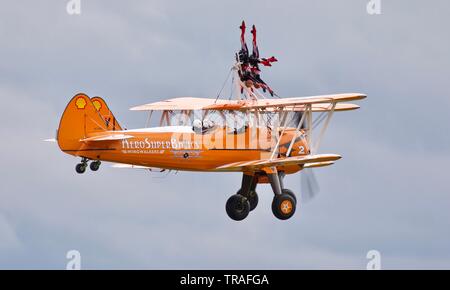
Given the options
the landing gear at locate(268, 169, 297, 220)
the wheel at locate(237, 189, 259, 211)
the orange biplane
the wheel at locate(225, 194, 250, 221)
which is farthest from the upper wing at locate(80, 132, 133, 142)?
the landing gear at locate(268, 169, 297, 220)

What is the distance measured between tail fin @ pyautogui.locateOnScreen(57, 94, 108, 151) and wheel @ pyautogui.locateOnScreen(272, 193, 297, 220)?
503cm

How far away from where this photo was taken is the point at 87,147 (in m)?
38.6

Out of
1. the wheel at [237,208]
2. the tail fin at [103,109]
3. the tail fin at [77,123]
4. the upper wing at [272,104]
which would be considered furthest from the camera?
the tail fin at [103,109]

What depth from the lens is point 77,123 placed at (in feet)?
127

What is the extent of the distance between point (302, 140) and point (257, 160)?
1470mm

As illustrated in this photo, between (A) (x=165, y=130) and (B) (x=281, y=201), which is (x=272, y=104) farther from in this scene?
(A) (x=165, y=130)

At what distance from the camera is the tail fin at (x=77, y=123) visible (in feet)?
126

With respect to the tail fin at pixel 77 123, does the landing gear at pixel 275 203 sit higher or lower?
lower

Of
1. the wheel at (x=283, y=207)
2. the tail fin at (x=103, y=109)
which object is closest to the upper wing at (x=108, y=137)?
the wheel at (x=283, y=207)

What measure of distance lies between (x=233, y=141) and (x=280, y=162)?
1.47 m

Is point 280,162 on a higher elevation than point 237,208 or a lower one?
higher

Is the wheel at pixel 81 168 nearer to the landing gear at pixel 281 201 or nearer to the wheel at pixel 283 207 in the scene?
the landing gear at pixel 281 201

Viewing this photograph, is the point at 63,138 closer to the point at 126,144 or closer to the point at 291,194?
the point at 126,144

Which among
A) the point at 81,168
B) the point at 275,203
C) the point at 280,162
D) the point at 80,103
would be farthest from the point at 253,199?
the point at 81,168
